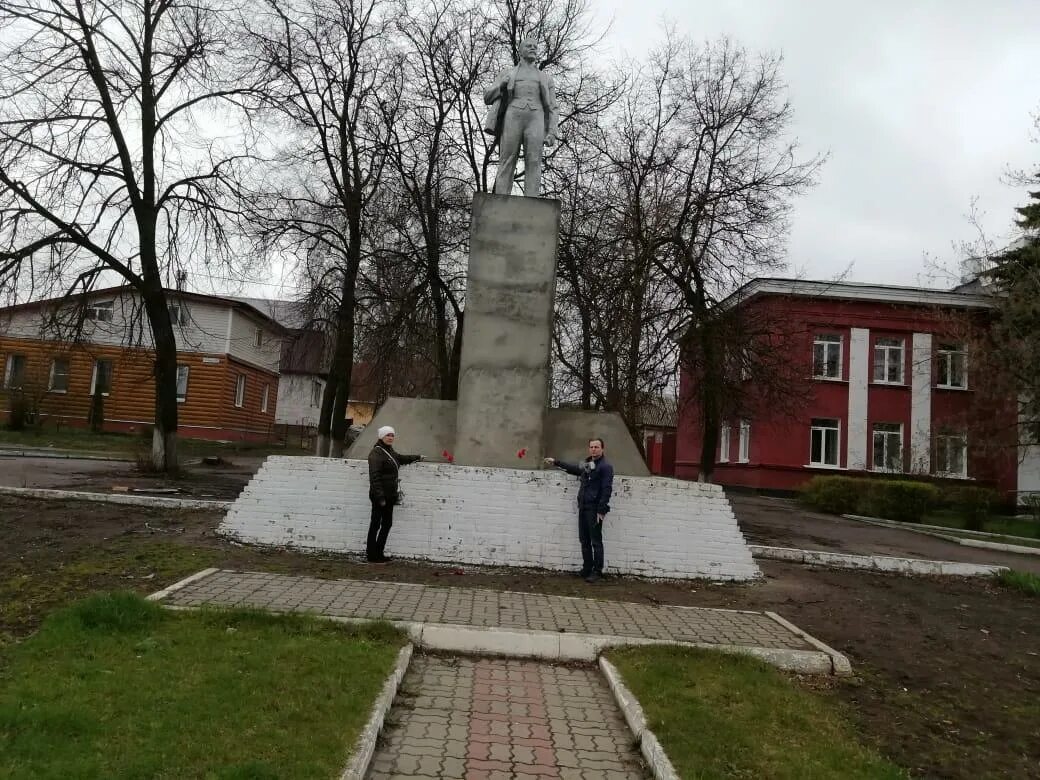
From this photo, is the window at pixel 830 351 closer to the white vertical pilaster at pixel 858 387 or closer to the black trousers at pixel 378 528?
the white vertical pilaster at pixel 858 387

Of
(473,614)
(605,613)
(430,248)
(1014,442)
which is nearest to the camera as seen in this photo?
(473,614)

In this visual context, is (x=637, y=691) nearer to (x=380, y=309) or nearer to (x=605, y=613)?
(x=605, y=613)

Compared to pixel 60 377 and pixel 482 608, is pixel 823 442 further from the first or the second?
pixel 60 377

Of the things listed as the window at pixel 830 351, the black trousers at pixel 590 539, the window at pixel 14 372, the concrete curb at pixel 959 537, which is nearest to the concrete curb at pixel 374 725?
the black trousers at pixel 590 539

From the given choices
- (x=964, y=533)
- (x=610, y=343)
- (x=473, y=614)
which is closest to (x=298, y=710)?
(x=473, y=614)

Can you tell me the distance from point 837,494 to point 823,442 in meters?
7.46

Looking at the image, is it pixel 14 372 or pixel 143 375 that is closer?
pixel 143 375

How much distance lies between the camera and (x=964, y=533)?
59.5 feet

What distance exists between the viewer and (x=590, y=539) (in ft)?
28.1

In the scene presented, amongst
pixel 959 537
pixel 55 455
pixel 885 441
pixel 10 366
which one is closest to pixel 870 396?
pixel 885 441

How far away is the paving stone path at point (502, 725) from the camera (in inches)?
154

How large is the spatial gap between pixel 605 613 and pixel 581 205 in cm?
1434

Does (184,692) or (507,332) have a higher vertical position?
(507,332)

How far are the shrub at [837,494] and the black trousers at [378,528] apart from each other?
16.8 metres
